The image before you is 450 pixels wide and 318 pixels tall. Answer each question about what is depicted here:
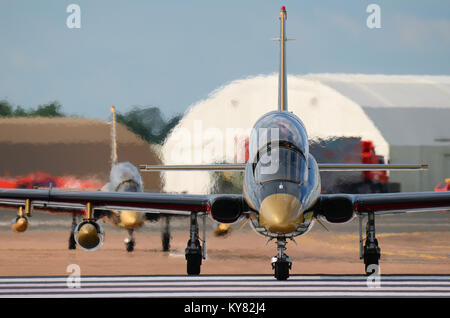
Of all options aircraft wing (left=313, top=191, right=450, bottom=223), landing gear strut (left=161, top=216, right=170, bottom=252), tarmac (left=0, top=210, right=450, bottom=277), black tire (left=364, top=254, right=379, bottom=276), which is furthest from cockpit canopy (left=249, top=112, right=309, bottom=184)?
landing gear strut (left=161, top=216, right=170, bottom=252)

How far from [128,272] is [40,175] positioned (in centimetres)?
963

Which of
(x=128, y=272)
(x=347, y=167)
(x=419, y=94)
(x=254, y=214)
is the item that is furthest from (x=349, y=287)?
(x=419, y=94)

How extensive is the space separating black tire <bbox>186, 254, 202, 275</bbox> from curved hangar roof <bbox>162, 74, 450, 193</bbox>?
26.7 feet

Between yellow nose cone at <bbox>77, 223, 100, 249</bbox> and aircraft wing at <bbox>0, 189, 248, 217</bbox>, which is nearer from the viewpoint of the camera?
yellow nose cone at <bbox>77, 223, 100, 249</bbox>

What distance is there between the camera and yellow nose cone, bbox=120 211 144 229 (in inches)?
942

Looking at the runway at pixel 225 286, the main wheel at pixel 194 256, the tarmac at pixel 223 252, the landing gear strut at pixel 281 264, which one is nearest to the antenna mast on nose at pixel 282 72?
the main wheel at pixel 194 256

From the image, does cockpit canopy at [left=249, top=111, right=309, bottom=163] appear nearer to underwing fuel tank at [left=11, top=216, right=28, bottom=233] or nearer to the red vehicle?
underwing fuel tank at [left=11, top=216, right=28, bottom=233]

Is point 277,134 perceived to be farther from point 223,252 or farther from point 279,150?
point 223,252

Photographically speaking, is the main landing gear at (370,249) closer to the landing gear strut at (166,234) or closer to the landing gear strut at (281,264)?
the landing gear strut at (281,264)

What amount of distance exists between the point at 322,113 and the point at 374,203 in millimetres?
16293

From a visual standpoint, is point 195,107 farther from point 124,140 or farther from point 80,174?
point 80,174

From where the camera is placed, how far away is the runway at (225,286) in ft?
48.9

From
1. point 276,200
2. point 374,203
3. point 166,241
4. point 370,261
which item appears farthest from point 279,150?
point 166,241

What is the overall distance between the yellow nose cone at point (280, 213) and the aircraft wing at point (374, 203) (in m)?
1.74
